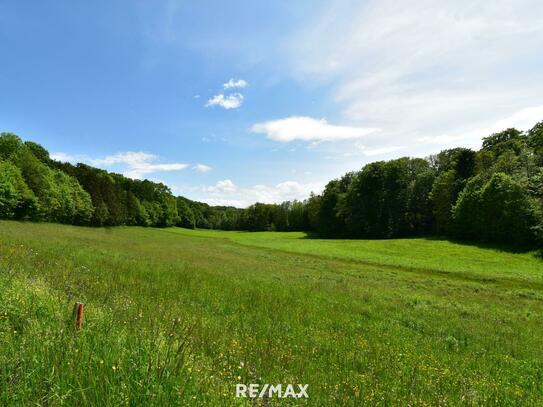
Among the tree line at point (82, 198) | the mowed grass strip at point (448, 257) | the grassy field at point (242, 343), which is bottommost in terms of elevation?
the mowed grass strip at point (448, 257)

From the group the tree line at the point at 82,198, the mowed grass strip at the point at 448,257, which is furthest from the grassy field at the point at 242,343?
the tree line at the point at 82,198

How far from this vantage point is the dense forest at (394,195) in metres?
51.8

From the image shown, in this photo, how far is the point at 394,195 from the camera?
81.4 m

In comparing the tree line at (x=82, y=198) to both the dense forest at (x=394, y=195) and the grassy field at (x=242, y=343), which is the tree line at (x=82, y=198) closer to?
the dense forest at (x=394, y=195)

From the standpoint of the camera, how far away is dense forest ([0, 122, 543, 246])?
51.8 m

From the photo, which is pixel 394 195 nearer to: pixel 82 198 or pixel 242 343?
pixel 82 198

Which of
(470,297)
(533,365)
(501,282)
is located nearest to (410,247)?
(501,282)

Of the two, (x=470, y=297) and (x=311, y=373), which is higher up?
(x=311, y=373)

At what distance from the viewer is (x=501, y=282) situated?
28.5m

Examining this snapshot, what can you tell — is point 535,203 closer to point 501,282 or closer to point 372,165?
point 501,282

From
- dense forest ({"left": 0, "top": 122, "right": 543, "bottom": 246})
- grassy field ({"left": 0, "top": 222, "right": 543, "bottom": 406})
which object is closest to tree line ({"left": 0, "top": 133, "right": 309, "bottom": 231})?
dense forest ({"left": 0, "top": 122, "right": 543, "bottom": 246})

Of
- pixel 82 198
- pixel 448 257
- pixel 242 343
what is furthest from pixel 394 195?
pixel 242 343

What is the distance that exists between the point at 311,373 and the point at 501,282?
29573 millimetres

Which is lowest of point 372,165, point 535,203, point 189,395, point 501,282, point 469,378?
point 501,282
